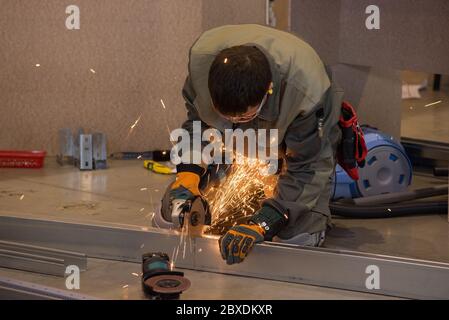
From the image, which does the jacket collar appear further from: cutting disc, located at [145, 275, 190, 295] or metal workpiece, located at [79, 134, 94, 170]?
metal workpiece, located at [79, 134, 94, 170]

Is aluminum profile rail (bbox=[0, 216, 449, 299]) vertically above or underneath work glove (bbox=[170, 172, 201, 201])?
underneath

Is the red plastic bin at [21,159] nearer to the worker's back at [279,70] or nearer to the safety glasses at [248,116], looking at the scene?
the worker's back at [279,70]

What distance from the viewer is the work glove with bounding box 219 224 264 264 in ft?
12.2

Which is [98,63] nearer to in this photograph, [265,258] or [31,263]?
[31,263]

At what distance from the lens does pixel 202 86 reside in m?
3.84

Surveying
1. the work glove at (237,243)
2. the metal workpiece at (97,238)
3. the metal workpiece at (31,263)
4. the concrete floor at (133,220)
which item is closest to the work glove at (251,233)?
the work glove at (237,243)

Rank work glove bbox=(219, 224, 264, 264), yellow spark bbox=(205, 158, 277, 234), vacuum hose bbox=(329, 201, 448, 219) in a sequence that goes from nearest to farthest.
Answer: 1. work glove bbox=(219, 224, 264, 264)
2. yellow spark bbox=(205, 158, 277, 234)
3. vacuum hose bbox=(329, 201, 448, 219)

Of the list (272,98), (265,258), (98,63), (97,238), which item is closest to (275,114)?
(272,98)

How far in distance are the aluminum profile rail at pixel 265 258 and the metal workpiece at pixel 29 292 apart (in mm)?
528

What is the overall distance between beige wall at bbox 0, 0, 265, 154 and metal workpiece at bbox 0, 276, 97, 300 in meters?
2.21

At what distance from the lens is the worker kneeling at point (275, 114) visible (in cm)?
353

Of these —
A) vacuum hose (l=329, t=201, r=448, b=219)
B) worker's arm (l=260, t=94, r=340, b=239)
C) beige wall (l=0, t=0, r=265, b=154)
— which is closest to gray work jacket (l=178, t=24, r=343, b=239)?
worker's arm (l=260, t=94, r=340, b=239)
